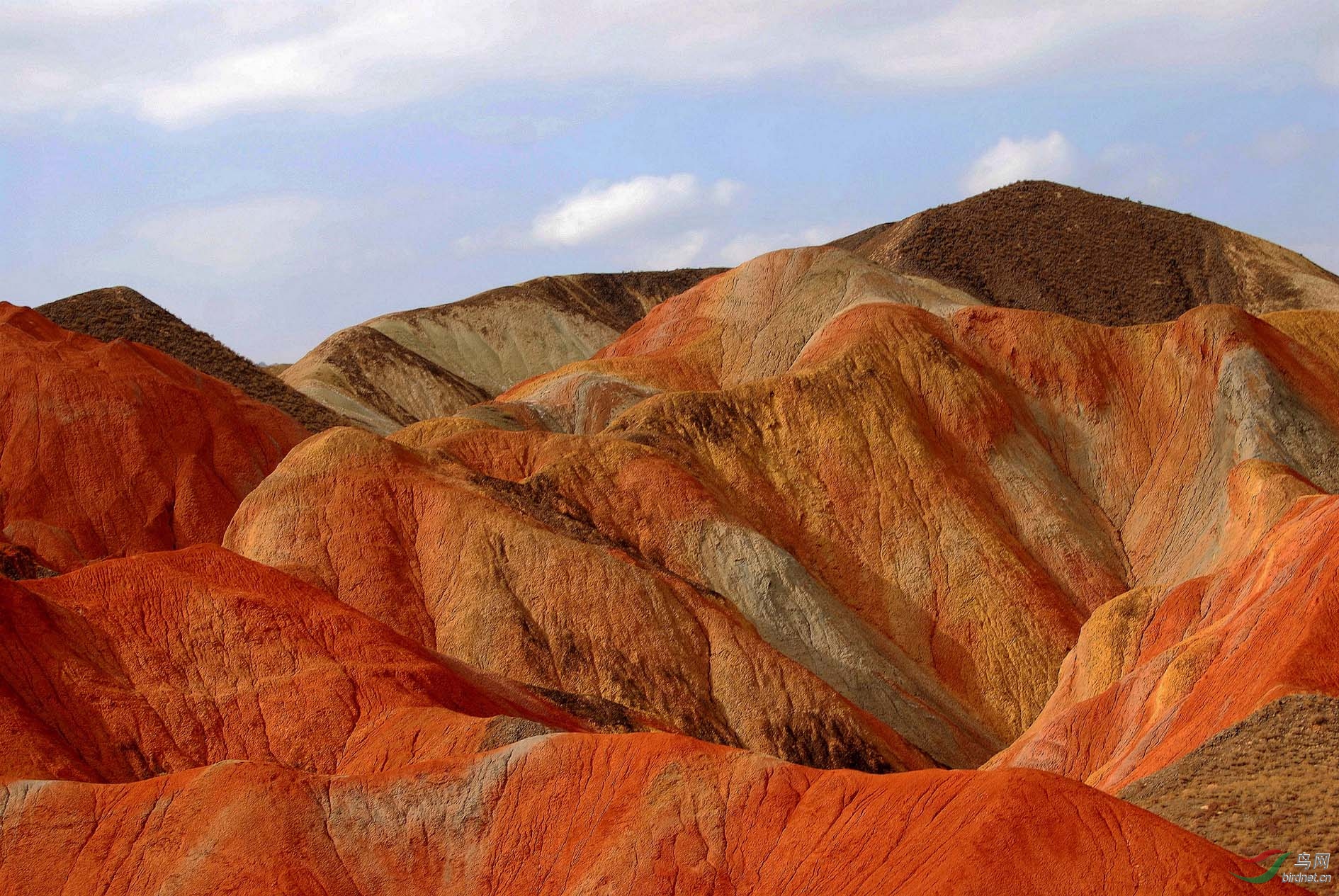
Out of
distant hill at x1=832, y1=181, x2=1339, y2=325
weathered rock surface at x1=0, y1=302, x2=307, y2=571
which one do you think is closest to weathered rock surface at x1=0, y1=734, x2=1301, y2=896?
weathered rock surface at x1=0, y1=302, x2=307, y2=571

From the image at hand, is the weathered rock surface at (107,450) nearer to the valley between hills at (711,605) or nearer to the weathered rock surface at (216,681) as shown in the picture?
the valley between hills at (711,605)

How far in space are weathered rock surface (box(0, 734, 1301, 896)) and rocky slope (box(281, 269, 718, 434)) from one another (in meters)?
65.4

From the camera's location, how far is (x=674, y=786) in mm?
31406

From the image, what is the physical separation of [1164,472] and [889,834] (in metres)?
43.1

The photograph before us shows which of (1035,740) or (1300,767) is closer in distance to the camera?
(1300,767)

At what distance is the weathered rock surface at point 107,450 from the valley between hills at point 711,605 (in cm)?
20

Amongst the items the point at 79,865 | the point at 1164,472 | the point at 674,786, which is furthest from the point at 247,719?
the point at 1164,472

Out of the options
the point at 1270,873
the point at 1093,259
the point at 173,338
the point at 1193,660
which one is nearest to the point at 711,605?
the point at 1193,660

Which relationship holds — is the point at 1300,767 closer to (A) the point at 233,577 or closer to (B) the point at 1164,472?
(A) the point at 233,577

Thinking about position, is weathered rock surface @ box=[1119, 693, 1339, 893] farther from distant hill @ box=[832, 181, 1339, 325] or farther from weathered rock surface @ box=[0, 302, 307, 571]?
distant hill @ box=[832, 181, 1339, 325]

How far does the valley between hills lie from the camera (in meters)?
30.7

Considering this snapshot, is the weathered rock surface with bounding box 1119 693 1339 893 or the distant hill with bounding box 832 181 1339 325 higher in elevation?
the distant hill with bounding box 832 181 1339 325

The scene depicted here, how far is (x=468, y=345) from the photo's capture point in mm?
124375

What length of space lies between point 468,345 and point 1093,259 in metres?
42.8
